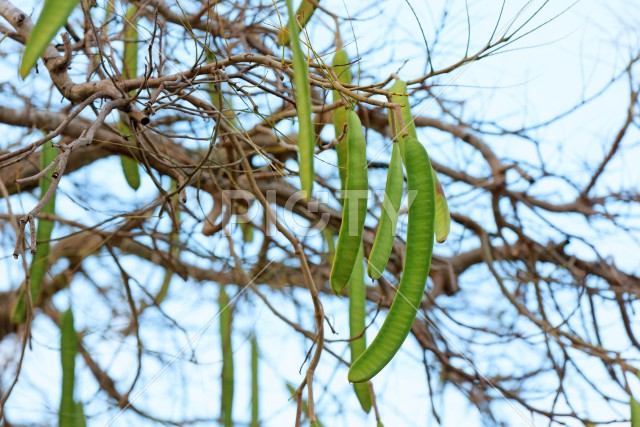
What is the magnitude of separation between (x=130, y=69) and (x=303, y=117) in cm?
121

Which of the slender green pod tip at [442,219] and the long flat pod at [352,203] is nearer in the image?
the long flat pod at [352,203]

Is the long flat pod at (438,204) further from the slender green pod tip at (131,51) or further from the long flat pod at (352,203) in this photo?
the slender green pod tip at (131,51)

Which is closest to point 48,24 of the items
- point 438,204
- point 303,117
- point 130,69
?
point 303,117

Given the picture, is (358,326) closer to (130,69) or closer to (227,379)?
(227,379)

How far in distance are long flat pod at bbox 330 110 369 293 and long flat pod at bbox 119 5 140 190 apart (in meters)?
0.95

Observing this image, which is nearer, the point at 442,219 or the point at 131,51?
the point at 442,219

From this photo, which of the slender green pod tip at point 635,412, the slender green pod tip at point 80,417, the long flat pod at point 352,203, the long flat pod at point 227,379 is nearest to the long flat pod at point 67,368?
the slender green pod tip at point 80,417

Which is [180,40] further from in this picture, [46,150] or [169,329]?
[169,329]

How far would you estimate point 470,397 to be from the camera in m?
2.04

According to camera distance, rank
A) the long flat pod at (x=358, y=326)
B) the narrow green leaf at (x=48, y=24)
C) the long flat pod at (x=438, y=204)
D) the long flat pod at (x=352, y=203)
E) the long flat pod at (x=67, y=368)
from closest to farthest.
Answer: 1. the narrow green leaf at (x=48, y=24)
2. the long flat pod at (x=352, y=203)
3. the long flat pod at (x=438, y=204)
4. the long flat pod at (x=358, y=326)
5. the long flat pod at (x=67, y=368)

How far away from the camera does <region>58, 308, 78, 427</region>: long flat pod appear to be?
1.62 m

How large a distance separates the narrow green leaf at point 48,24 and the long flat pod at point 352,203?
1.11 feet

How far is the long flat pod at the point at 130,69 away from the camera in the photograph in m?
1.73

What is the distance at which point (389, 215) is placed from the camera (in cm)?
85
